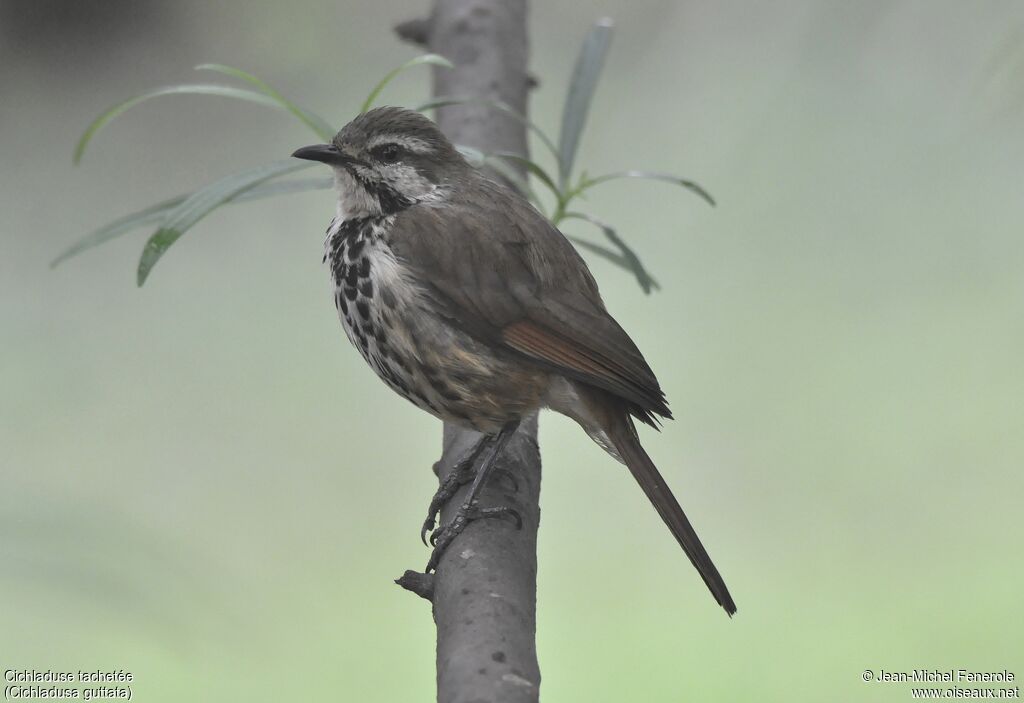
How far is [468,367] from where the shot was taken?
3355mm

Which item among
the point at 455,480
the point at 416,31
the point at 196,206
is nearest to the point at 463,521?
the point at 455,480

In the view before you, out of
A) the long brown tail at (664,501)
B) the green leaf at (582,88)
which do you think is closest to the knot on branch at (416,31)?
the green leaf at (582,88)

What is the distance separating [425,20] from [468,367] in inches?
77.7

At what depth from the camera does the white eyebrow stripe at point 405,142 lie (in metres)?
3.57

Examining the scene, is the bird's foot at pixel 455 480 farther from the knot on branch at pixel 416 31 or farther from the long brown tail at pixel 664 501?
the knot on branch at pixel 416 31

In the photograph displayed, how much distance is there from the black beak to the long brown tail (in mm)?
1035

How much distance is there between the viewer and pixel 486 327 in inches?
132

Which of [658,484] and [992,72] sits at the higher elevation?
[992,72]

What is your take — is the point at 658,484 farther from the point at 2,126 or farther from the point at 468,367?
the point at 2,126

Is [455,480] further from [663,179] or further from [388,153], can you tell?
[663,179]

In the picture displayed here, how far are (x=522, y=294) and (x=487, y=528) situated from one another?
67cm

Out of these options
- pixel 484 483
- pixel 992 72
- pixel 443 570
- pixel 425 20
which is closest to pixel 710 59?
pixel 425 20

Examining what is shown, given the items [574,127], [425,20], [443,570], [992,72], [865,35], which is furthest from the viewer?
[865,35]

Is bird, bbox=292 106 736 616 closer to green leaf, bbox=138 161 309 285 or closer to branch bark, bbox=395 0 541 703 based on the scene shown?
branch bark, bbox=395 0 541 703
